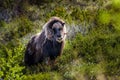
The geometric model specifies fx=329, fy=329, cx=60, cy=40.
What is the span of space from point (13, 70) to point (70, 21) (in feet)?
13.8

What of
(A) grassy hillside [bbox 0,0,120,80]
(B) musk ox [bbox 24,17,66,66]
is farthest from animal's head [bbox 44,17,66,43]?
(A) grassy hillside [bbox 0,0,120,80]

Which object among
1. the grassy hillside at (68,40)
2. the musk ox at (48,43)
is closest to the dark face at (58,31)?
the musk ox at (48,43)

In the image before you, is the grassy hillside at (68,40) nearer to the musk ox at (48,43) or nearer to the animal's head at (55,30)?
the musk ox at (48,43)

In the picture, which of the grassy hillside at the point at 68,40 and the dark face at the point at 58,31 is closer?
the grassy hillside at the point at 68,40

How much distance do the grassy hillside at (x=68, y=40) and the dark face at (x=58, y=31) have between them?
2.23 ft

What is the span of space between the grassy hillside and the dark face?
0.68 metres

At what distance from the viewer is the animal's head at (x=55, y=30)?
8593mm

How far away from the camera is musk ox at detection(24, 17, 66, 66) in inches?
341

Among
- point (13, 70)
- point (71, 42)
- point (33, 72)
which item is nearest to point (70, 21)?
point (71, 42)

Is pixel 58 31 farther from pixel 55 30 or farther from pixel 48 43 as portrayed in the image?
pixel 48 43

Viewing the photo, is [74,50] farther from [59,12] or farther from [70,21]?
[59,12]

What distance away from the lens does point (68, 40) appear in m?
10.2

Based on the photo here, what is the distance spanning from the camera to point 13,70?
7742 millimetres

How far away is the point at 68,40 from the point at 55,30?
5.30 feet
